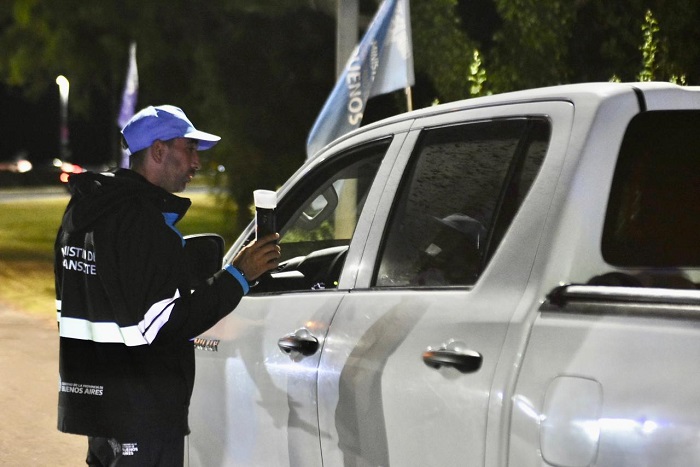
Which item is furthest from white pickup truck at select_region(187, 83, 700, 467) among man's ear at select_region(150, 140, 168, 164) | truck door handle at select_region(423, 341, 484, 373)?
man's ear at select_region(150, 140, 168, 164)

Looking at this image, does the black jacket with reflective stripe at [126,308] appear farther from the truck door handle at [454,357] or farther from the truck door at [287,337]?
the truck door handle at [454,357]

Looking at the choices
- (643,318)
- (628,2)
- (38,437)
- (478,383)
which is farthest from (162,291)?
(628,2)

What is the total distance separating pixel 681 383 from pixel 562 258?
58cm

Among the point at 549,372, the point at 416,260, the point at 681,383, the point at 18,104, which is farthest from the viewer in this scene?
the point at 18,104

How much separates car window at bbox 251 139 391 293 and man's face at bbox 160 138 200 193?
0.64 metres

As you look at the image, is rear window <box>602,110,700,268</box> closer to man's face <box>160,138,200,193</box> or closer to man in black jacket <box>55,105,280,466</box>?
man in black jacket <box>55,105,280,466</box>

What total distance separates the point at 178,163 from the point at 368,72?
644cm

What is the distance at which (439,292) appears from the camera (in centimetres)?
341

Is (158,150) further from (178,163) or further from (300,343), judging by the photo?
(300,343)

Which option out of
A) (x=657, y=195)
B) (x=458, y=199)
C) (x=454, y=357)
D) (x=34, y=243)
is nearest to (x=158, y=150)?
(x=458, y=199)

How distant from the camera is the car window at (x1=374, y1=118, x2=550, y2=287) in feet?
11.1

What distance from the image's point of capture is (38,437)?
8.19m

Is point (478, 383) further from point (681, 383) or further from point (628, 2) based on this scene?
point (628, 2)

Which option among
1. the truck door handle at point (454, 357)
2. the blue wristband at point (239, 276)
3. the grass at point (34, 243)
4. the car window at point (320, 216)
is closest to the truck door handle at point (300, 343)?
the car window at point (320, 216)
